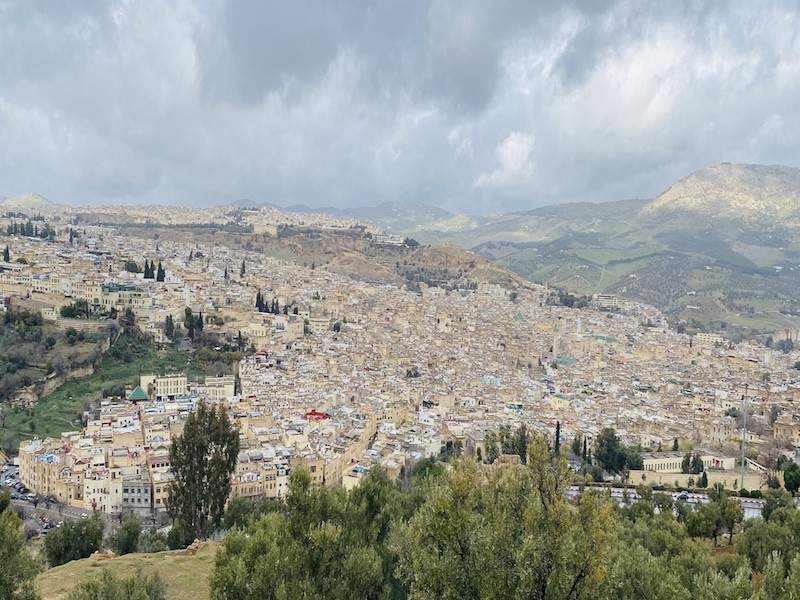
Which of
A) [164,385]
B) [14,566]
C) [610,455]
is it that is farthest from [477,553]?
[164,385]

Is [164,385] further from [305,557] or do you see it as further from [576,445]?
[305,557]

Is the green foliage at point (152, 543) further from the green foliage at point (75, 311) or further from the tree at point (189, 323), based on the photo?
the green foliage at point (75, 311)

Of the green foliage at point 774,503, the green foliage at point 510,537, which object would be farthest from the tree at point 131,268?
the green foliage at point 510,537

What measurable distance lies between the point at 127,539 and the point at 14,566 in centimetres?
786

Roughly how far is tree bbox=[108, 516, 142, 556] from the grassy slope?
197 cm

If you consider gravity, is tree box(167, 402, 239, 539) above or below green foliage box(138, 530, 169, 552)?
above

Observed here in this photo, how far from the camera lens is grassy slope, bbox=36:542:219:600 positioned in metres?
10.8

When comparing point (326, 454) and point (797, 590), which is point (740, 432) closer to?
point (326, 454)

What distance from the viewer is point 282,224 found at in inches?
4488

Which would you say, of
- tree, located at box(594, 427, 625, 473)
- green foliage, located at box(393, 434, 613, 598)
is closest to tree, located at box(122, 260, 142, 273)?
tree, located at box(594, 427, 625, 473)

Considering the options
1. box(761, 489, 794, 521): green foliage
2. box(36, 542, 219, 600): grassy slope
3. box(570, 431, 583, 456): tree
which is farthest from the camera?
box(570, 431, 583, 456): tree

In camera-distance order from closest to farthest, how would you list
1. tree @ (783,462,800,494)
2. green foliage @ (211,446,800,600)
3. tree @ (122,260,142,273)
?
1. green foliage @ (211,446,800,600)
2. tree @ (783,462,800,494)
3. tree @ (122,260,142,273)

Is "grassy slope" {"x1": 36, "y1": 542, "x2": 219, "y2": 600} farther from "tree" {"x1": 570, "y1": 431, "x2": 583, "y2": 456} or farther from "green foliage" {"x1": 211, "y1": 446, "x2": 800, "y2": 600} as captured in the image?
"tree" {"x1": 570, "y1": 431, "x2": 583, "y2": 456}

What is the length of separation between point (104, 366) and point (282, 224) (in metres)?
81.6
